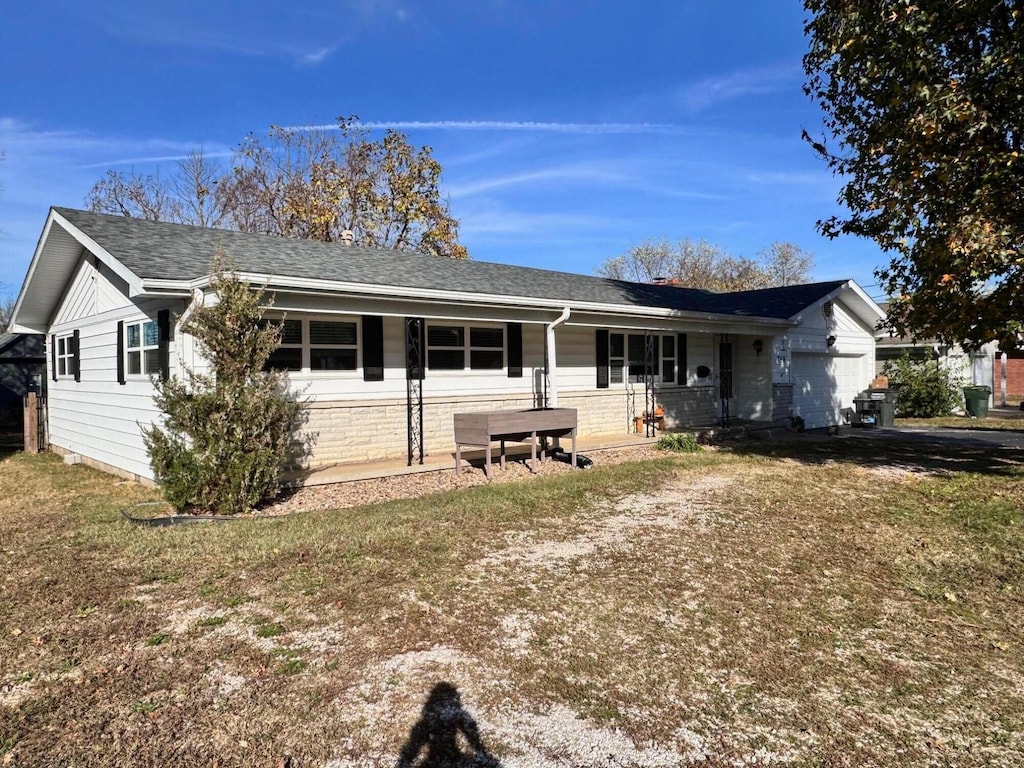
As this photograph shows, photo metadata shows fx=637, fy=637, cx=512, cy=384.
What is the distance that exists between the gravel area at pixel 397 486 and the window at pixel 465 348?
2055mm

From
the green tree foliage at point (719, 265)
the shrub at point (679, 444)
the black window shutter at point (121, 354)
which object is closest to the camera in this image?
the black window shutter at point (121, 354)

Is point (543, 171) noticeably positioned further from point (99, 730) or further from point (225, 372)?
point (99, 730)

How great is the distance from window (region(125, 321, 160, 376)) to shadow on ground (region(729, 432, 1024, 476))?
33.1 feet

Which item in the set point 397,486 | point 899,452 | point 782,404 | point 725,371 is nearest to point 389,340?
point 397,486

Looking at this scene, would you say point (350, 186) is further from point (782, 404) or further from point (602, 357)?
point (782, 404)

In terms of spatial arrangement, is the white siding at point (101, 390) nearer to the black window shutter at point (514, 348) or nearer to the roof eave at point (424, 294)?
the roof eave at point (424, 294)

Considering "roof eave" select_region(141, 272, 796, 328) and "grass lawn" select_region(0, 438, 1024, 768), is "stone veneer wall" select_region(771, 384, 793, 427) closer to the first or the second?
"roof eave" select_region(141, 272, 796, 328)

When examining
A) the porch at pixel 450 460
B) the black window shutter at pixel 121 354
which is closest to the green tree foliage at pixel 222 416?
the porch at pixel 450 460

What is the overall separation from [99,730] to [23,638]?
149cm

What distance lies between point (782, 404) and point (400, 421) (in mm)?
10296

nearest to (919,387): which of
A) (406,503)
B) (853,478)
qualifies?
(853,478)

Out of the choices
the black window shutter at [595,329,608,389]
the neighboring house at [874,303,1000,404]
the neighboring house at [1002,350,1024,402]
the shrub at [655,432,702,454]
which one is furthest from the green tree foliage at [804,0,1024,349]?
the neighboring house at [1002,350,1024,402]

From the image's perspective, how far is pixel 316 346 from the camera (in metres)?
10.0

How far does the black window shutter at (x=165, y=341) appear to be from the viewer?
8.81 meters
